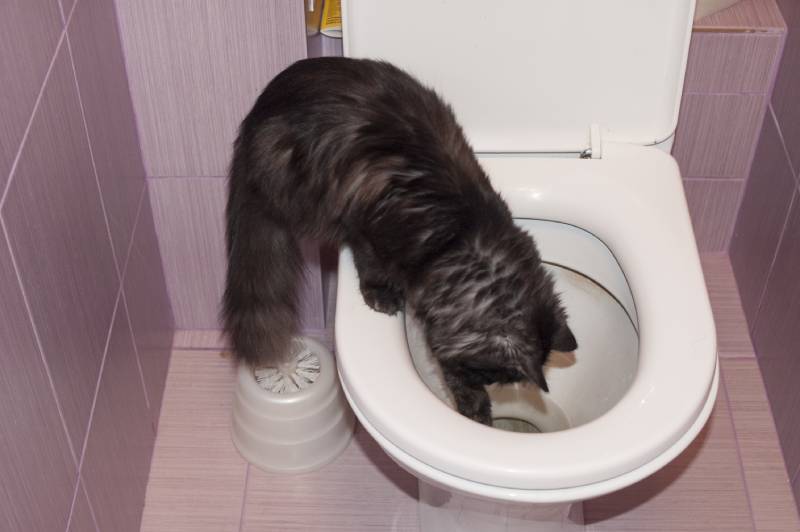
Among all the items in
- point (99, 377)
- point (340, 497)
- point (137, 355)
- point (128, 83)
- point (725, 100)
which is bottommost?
point (340, 497)

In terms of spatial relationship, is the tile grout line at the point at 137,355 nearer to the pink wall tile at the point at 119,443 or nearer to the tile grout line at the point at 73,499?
the pink wall tile at the point at 119,443

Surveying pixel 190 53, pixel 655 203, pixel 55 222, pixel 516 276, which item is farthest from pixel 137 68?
pixel 655 203

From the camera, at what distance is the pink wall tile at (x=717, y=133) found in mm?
1741

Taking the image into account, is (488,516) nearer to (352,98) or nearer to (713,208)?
(352,98)

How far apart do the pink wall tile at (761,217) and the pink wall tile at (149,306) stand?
1033 mm

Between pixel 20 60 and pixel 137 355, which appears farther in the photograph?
pixel 137 355

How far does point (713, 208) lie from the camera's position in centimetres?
192

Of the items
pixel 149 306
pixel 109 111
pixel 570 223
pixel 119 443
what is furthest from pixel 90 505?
pixel 570 223

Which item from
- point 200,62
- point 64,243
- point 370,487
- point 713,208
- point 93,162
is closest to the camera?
point 64,243

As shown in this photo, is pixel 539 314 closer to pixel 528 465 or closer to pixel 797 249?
pixel 528 465

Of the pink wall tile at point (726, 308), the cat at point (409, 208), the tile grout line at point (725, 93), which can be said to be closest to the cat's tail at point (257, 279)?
the cat at point (409, 208)

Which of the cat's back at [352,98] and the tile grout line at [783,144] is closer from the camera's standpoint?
the cat's back at [352,98]

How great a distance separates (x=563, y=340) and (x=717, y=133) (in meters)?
0.70

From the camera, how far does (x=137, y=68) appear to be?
4.84 ft
